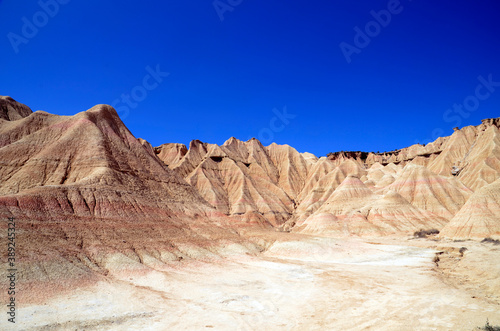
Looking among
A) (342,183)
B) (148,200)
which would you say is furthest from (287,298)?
(342,183)

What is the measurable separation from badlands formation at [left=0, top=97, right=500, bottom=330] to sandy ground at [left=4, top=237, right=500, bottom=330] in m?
0.13

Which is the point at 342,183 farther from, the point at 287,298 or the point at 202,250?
the point at 287,298

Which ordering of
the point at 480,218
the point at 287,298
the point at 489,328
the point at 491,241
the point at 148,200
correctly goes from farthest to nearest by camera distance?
the point at 480,218, the point at 148,200, the point at 491,241, the point at 287,298, the point at 489,328

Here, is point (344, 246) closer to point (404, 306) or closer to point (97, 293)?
point (404, 306)

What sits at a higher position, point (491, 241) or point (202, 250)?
point (491, 241)

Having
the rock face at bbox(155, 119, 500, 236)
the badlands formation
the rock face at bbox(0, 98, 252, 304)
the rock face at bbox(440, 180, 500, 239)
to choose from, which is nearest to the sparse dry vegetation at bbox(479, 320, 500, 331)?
the badlands formation

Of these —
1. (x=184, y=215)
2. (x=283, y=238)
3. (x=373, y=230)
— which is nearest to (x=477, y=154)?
(x=373, y=230)

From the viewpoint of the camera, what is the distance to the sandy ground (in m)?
15.9

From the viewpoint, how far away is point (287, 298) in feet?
69.8

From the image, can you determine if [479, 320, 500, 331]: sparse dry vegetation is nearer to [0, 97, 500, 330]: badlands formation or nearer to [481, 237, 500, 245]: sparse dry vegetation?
[0, 97, 500, 330]: badlands formation

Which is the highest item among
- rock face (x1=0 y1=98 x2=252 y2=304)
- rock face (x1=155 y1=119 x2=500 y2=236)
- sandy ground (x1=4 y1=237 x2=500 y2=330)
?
rock face (x1=155 y1=119 x2=500 y2=236)

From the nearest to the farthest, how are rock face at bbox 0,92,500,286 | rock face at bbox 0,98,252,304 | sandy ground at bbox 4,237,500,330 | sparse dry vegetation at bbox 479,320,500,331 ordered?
sparse dry vegetation at bbox 479,320,500,331, sandy ground at bbox 4,237,500,330, rock face at bbox 0,98,252,304, rock face at bbox 0,92,500,286

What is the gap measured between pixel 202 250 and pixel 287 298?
57.4ft

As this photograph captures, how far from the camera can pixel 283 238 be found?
46.2m
